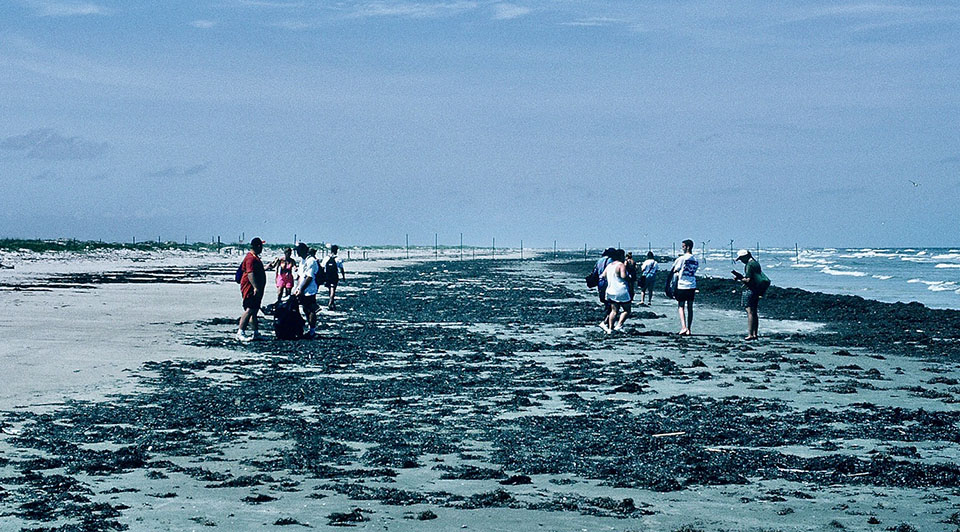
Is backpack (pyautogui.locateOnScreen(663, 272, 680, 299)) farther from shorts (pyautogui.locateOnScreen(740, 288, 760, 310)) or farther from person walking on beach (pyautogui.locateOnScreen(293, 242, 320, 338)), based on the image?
person walking on beach (pyautogui.locateOnScreen(293, 242, 320, 338))

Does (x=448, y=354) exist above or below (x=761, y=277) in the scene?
below

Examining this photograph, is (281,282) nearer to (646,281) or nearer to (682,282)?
(682,282)

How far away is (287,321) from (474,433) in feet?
35.5

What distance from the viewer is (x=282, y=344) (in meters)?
19.3

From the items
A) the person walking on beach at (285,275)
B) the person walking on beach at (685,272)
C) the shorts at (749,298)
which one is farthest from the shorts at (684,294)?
the person walking on beach at (285,275)

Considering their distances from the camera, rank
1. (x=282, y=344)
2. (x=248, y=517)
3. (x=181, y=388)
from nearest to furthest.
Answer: (x=248, y=517) < (x=181, y=388) < (x=282, y=344)

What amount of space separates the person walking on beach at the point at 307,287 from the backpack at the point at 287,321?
281 millimetres

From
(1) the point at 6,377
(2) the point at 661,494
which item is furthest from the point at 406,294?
(2) the point at 661,494

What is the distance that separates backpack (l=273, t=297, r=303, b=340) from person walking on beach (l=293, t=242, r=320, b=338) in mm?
281

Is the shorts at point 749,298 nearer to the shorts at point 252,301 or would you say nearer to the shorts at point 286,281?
the shorts at point 286,281

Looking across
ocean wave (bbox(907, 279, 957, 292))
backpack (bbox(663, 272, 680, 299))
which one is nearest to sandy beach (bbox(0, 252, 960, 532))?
backpack (bbox(663, 272, 680, 299))

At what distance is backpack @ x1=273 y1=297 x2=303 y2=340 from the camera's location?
20078 millimetres

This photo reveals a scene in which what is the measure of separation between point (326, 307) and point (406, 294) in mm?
10634

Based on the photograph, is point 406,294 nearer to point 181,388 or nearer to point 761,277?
point 761,277
